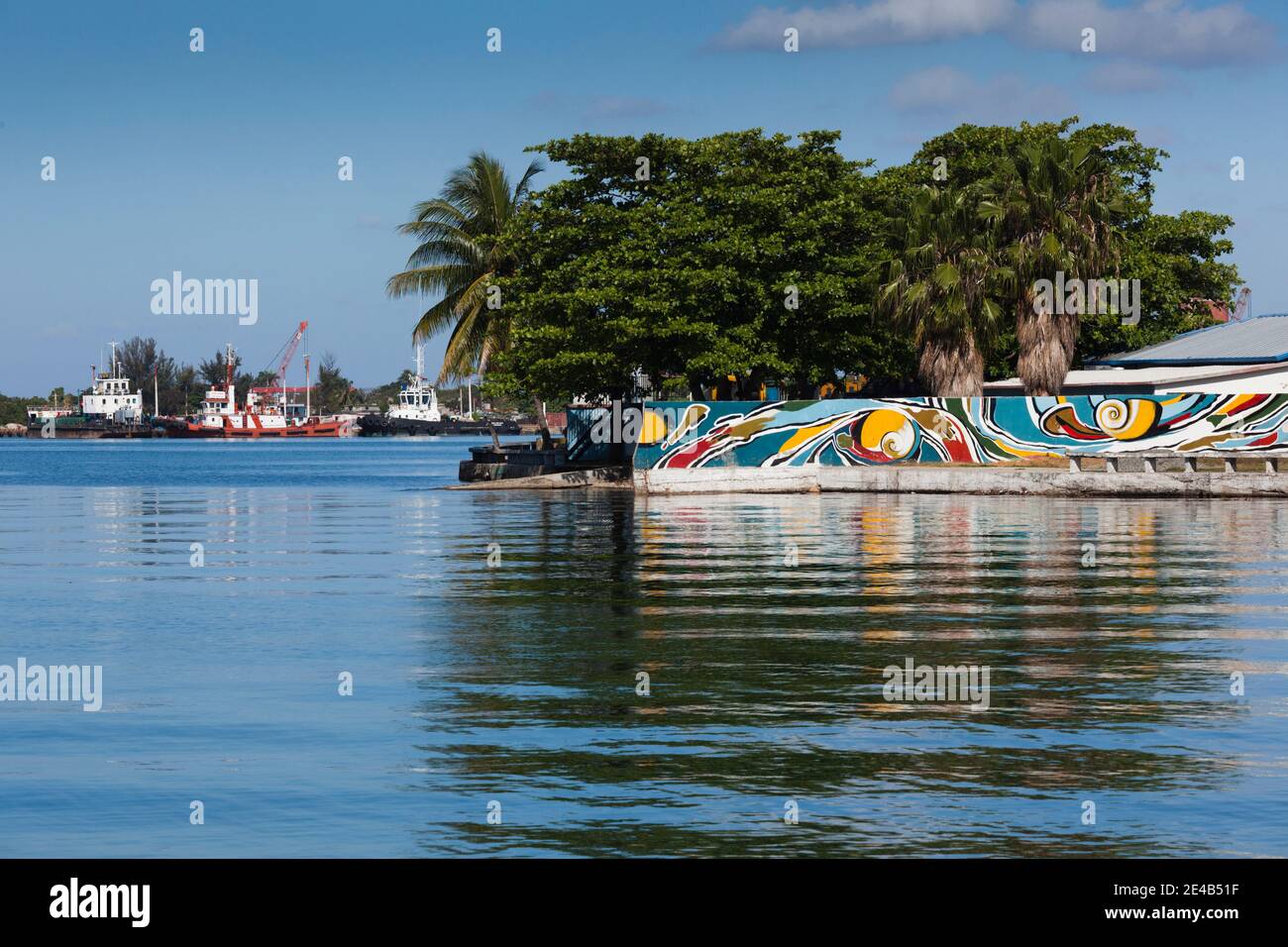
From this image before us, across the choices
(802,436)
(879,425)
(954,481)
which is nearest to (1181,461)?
(954,481)

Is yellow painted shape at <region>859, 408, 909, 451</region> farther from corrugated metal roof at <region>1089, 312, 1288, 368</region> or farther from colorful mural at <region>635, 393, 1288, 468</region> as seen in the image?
corrugated metal roof at <region>1089, 312, 1288, 368</region>

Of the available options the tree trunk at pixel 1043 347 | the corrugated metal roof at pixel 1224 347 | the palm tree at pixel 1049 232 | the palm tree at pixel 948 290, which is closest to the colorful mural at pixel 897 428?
the palm tree at pixel 948 290

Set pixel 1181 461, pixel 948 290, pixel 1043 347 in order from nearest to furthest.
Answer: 1. pixel 1181 461
2. pixel 948 290
3. pixel 1043 347

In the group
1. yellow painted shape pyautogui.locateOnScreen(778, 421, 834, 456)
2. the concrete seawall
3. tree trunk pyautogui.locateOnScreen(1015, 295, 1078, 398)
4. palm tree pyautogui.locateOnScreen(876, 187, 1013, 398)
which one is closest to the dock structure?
the concrete seawall

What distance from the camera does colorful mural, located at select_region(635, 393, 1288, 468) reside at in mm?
48219

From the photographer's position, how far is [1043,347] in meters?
52.2

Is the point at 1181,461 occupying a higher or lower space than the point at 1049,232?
lower

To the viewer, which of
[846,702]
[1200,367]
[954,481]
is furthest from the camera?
[1200,367]

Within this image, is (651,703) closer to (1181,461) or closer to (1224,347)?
(1181,461)

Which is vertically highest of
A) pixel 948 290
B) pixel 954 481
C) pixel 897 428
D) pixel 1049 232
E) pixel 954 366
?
pixel 1049 232

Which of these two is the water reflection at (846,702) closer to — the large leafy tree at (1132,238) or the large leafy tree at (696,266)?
the large leafy tree at (696,266)

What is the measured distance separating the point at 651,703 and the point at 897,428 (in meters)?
37.5

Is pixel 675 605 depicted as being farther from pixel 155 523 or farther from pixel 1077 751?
pixel 155 523

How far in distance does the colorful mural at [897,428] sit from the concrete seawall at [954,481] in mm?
842
